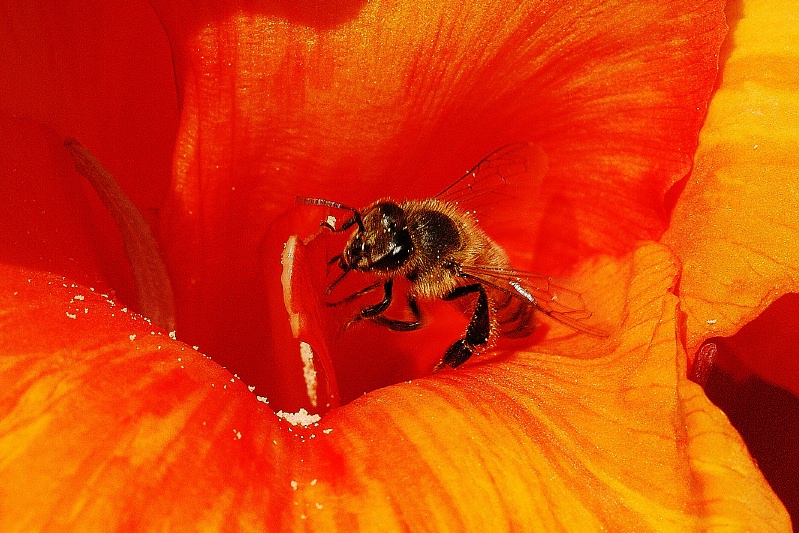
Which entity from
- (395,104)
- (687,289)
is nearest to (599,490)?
(687,289)

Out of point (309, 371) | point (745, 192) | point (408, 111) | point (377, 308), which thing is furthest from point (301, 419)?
point (745, 192)

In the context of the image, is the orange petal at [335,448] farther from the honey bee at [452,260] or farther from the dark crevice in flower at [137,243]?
the honey bee at [452,260]

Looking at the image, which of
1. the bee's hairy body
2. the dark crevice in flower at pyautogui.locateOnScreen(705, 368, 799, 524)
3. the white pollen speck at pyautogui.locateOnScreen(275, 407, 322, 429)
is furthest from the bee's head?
the dark crevice in flower at pyautogui.locateOnScreen(705, 368, 799, 524)

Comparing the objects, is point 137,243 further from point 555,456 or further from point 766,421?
point 766,421

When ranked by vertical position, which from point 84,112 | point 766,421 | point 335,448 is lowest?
point 766,421

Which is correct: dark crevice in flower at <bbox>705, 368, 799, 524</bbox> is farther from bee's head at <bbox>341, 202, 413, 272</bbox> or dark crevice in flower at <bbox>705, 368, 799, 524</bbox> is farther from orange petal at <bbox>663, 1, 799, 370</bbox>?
bee's head at <bbox>341, 202, 413, 272</bbox>

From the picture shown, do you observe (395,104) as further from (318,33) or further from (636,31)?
(636,31)

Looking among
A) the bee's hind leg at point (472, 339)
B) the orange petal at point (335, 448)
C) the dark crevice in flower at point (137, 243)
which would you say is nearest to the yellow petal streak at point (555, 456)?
the orange petal at point (335, 448)
